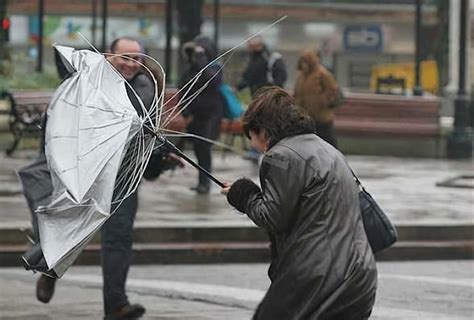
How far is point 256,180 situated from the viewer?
1603 centimetres

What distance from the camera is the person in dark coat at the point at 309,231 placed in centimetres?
509

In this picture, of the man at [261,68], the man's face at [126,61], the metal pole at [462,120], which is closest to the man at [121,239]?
the man's face at [126,61]

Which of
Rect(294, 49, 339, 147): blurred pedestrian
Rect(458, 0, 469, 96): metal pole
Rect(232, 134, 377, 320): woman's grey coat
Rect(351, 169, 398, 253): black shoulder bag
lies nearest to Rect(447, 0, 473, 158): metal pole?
Rect(458, 0, 469, 96): metal pole

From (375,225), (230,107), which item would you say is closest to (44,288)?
(375,225)

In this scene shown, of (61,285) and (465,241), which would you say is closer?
(61,285)

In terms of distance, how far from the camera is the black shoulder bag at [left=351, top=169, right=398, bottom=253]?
575 centimetres

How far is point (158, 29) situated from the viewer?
33938 mm

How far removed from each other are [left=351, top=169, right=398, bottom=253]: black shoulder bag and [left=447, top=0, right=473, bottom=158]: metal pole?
1511 cm

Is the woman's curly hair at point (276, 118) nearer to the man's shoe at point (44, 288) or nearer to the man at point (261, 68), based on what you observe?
the man's shoe at point (44, 288)

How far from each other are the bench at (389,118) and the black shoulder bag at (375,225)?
604 inches

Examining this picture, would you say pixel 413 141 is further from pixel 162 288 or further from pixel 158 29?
pixel 158 29

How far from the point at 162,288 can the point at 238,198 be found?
4.91m

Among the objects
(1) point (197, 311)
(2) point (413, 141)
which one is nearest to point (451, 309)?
(1) point (197, 311)

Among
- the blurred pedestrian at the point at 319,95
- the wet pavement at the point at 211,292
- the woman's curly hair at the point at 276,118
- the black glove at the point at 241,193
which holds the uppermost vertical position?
the woman's curly hair at the point at 276,118
